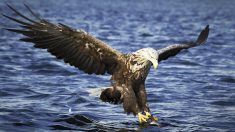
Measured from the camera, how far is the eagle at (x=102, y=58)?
26.5 feet

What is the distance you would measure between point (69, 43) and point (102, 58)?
1.80 ft

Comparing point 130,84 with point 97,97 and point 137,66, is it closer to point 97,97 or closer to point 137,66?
point 137,66

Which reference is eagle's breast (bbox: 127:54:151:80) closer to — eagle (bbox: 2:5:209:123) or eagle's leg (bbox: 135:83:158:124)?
eagle (bbox: 2:5:209:123)

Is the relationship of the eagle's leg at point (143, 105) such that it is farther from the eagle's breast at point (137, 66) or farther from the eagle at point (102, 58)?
the eagle's breast at point (137, 66)

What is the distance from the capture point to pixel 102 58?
8.39 metres

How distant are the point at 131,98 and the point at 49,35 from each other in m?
1.52

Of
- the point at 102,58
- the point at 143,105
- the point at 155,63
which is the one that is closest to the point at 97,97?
the point at 102,58

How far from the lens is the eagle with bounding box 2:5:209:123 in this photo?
8.08 metres

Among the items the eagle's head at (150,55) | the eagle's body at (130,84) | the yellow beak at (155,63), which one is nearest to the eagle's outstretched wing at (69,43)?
the eagle's body at (130,84)

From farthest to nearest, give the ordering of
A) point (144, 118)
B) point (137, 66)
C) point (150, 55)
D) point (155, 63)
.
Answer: point (144, 118) → point (137, 66) → point (150, 55) → point (155, 63)

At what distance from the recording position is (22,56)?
15.4m

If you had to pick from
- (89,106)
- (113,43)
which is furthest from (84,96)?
(113,43)

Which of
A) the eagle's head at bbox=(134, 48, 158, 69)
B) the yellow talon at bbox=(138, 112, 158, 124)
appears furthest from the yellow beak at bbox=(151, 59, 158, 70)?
the yellow talon at bbox=(138, 112, 158, 124)

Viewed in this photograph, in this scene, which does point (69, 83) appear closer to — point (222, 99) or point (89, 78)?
point (89, 78)
